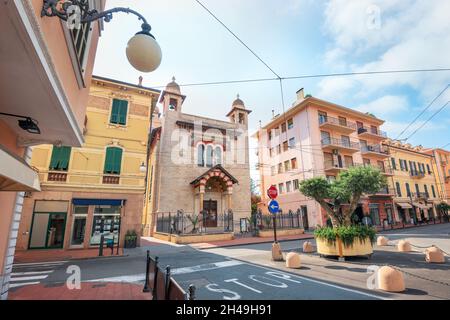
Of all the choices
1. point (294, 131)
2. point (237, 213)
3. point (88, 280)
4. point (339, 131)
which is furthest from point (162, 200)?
point (339, 131)

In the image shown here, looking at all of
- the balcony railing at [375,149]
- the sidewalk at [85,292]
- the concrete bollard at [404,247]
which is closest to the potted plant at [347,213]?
the concrete bollard at [404,247]

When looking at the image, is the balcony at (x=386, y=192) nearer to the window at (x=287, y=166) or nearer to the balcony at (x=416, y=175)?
the balcony at (x=416, y=175)

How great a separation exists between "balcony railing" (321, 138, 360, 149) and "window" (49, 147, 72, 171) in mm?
24734

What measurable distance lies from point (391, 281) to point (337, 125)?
80.6 ft

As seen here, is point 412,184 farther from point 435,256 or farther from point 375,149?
point 435,256

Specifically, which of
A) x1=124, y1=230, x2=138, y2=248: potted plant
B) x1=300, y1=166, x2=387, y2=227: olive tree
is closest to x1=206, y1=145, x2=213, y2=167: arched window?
x1=124, y1=230, x2=138, y2=248: potted plant

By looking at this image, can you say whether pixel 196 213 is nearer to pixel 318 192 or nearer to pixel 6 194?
pixel 318 192

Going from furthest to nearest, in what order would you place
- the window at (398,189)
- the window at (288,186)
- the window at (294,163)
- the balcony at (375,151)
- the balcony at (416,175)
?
the balcony at (416,175), the window at (398,189), the balcony at (375,151), the window at (288,186), the window at (294,163)

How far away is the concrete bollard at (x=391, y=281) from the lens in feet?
18.3

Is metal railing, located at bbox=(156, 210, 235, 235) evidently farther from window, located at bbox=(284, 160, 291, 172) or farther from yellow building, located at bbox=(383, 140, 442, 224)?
yellow building, located at bbox=(383, 140, 442, 224)

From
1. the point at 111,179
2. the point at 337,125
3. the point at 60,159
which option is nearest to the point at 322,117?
the point at 337,125

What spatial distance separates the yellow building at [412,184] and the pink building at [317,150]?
9.07ft

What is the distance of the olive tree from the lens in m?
10.2

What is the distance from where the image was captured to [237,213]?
79.6 ft
